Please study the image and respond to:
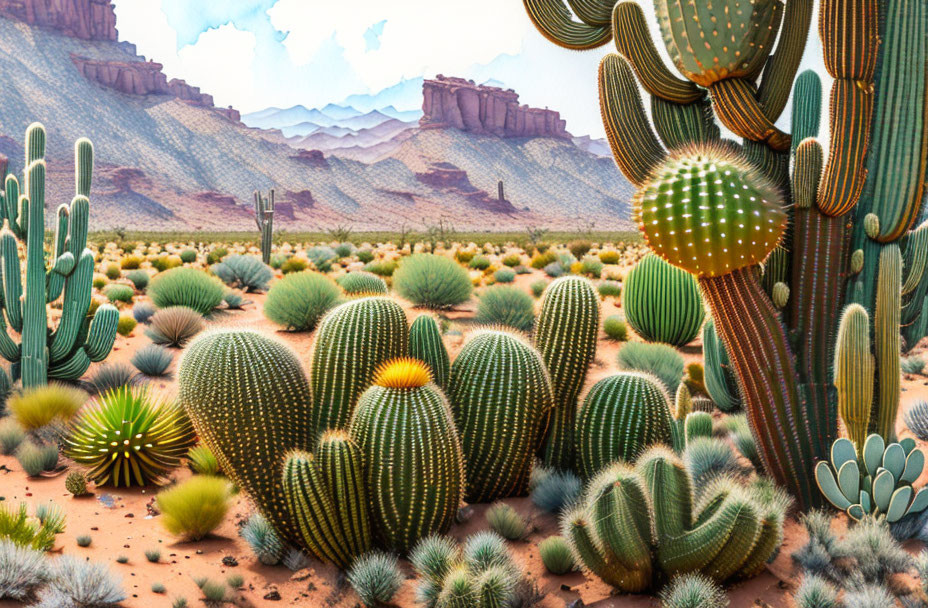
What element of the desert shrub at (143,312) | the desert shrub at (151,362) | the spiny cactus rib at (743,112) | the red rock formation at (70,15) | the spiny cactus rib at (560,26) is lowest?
the desert shrub at (151,362)

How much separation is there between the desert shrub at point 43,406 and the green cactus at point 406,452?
15.5ft

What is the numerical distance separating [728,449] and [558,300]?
2.07 metres

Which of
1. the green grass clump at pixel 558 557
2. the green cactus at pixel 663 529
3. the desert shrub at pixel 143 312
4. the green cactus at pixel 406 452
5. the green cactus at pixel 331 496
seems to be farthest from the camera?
the desert shrub at pixel 143 312

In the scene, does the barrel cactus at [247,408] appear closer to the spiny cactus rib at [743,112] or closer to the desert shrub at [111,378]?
the spiny cactus rib at [743,112]

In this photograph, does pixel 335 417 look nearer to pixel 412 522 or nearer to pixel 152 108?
pixel 412 522

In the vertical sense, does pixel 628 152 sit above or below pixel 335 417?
above

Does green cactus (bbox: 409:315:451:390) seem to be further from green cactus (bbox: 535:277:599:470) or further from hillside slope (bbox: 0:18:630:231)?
hillside slope (bbox: 0:18:630:231)

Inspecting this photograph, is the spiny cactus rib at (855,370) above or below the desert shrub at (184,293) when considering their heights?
above

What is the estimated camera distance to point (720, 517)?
4.62m

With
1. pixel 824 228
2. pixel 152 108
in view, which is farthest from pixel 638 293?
pixel 152 108

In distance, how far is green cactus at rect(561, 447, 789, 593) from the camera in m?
4.62

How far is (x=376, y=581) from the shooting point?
478 cm

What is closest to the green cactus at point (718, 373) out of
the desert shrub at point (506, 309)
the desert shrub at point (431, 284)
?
the desert shrub at point (506, 309)

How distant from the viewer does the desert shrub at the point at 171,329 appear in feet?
41.3
